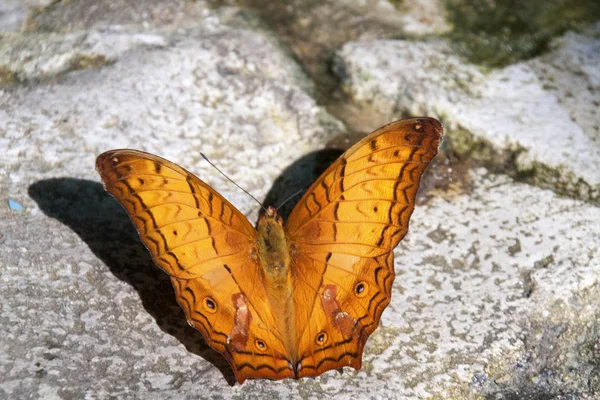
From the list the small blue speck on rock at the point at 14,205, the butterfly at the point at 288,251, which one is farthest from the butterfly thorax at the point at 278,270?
the small blue speck on rock at the point at 14,205

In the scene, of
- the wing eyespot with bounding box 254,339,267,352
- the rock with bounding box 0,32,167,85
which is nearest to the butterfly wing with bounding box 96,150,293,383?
the wing eyespot with bounding box 254,339,267,352

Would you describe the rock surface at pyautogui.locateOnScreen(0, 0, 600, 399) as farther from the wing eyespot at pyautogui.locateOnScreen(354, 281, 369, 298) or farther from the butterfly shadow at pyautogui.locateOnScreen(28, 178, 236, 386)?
the wing eyespot at pyautogui.locateOnScreen(354, 281, 369, 298)

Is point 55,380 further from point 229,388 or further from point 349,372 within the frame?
point 349,372

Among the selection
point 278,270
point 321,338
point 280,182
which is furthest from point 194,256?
point 280,182

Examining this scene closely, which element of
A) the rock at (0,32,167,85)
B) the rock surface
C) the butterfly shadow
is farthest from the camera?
the rock at (0,32,167,85)

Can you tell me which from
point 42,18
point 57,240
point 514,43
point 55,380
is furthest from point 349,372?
point 42,18

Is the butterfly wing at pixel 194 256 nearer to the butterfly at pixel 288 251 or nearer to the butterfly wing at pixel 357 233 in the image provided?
the butterfly at pixel 288 251

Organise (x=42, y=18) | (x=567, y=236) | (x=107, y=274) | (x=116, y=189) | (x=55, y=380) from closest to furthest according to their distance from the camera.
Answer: (x=55, y=380), (x=116, y=189), (x=107, y=274), (x=567, y=236), (x=42, y=18)

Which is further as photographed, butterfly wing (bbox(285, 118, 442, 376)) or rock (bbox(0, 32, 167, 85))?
rock (bbox(0, 32, 167, 85))
